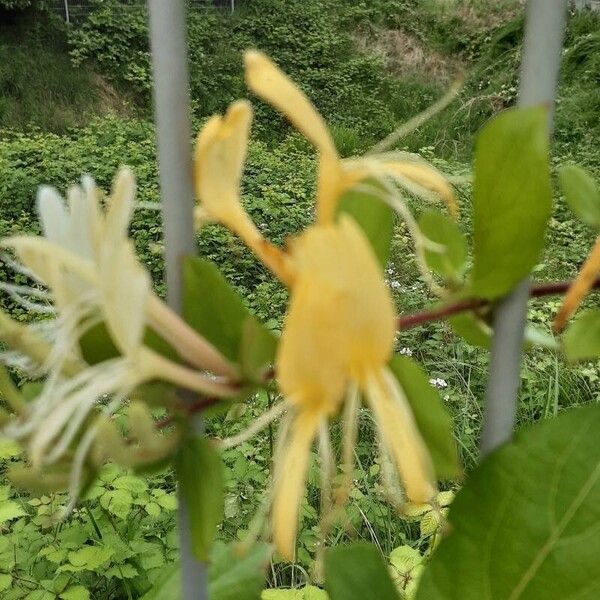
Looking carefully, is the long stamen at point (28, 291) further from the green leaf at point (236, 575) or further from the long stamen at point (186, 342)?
the green leaf at point (236, 575)

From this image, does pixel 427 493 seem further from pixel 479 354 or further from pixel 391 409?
pixel 479 354

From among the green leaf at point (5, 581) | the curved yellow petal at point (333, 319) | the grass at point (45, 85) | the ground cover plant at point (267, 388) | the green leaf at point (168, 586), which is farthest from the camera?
the grass at point (45, 85)

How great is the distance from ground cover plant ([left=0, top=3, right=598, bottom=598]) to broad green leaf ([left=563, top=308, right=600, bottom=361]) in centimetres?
5

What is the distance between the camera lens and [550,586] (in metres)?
0.31

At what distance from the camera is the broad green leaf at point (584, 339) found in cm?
34

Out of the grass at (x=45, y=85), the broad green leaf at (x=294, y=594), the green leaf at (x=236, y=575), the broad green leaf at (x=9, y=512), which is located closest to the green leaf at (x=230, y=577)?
the green leaf at (x=236, y=575)

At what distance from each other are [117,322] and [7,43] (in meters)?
5.76

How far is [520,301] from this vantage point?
302mm

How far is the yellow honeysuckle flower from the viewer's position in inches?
7.6

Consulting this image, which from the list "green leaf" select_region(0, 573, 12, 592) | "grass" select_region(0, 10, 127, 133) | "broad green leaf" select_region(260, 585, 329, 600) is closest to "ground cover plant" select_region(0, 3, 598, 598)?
"green leaf" select_region(0, 573, 12, 592)

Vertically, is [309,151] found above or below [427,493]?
above

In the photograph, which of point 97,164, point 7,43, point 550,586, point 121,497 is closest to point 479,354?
point 121,497

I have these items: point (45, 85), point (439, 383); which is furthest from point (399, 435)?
point (45, 85)

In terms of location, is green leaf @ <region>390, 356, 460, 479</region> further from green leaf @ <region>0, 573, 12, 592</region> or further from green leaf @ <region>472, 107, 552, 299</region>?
green leaf @ <region>0, 573, 12, 592</region>
